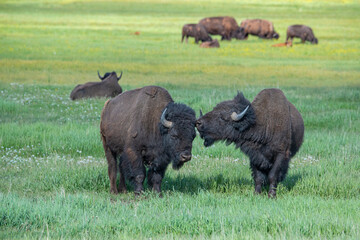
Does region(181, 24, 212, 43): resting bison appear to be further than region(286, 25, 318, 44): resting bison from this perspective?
Yes

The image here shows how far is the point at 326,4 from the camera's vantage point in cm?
9650

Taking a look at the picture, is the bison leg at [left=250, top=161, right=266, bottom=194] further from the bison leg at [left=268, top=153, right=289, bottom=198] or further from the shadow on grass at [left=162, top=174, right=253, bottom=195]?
the shadow on grass at [left=162, top=174, right=253, bottom=195]

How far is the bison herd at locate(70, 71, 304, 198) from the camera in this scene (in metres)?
8.51

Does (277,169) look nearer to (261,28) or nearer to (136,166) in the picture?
(136,166)

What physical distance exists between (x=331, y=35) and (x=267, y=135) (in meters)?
49.2

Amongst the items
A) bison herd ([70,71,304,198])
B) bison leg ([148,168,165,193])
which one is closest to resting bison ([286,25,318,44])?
bison herd ([70,71,304,198])

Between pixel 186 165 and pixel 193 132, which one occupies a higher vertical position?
pixel 193 132

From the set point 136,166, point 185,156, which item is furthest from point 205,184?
point 185,156

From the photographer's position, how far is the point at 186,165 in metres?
10.7

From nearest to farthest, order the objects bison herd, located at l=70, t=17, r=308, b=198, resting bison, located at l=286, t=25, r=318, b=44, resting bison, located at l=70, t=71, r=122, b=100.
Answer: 1. bison herd, located at l=70, t=17, r=308, b=198
2. resting bison, located at l=70, t=71, r=122, b=100
3. resting bison, located at l=286, t=25, r=318, b=44

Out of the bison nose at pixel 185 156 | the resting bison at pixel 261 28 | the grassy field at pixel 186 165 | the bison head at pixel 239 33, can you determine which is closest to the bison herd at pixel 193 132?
the bison nose at pixel 185 156

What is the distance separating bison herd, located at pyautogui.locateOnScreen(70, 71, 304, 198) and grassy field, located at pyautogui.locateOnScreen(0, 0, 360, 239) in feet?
1.30

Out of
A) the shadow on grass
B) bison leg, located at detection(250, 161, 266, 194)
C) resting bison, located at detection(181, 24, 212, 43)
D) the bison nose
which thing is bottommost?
resting bison, located at detection(181, 24, 212, 43)

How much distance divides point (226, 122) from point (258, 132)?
0.50m
